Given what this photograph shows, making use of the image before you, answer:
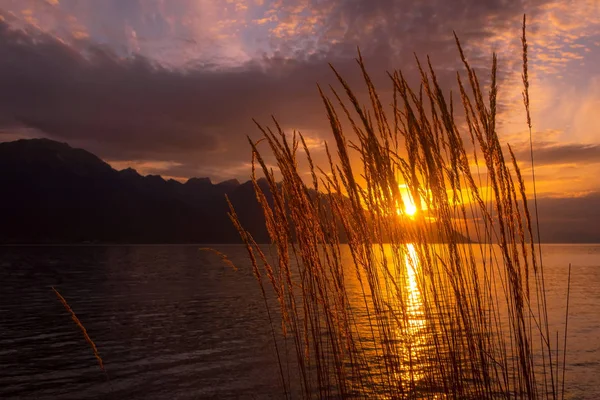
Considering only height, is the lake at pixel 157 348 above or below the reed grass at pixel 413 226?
below

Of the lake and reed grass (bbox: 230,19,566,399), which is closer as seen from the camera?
reed grass (bbox: 230,19,566,399)

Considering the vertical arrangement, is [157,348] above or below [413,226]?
below

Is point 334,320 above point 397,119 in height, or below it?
below

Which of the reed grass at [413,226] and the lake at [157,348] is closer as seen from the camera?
the reed grass at [413,226]

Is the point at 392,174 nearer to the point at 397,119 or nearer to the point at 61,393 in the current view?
the point at 397,119

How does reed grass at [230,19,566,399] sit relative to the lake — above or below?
above

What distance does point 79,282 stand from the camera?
41.9m

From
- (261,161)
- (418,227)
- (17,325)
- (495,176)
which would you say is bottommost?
(17,325)

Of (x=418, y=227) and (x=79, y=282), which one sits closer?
(x=418, y=227)

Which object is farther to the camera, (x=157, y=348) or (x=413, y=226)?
(x=157, y=348)

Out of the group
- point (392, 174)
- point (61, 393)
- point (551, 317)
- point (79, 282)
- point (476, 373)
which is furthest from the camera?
point (79, 282)

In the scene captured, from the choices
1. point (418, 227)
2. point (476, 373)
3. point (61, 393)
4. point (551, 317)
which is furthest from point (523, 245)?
point (551, 317)

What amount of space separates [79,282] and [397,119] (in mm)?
45717

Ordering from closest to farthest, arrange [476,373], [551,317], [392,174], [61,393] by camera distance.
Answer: [392,174]
[476,373]
[61,393]
[551,317]
